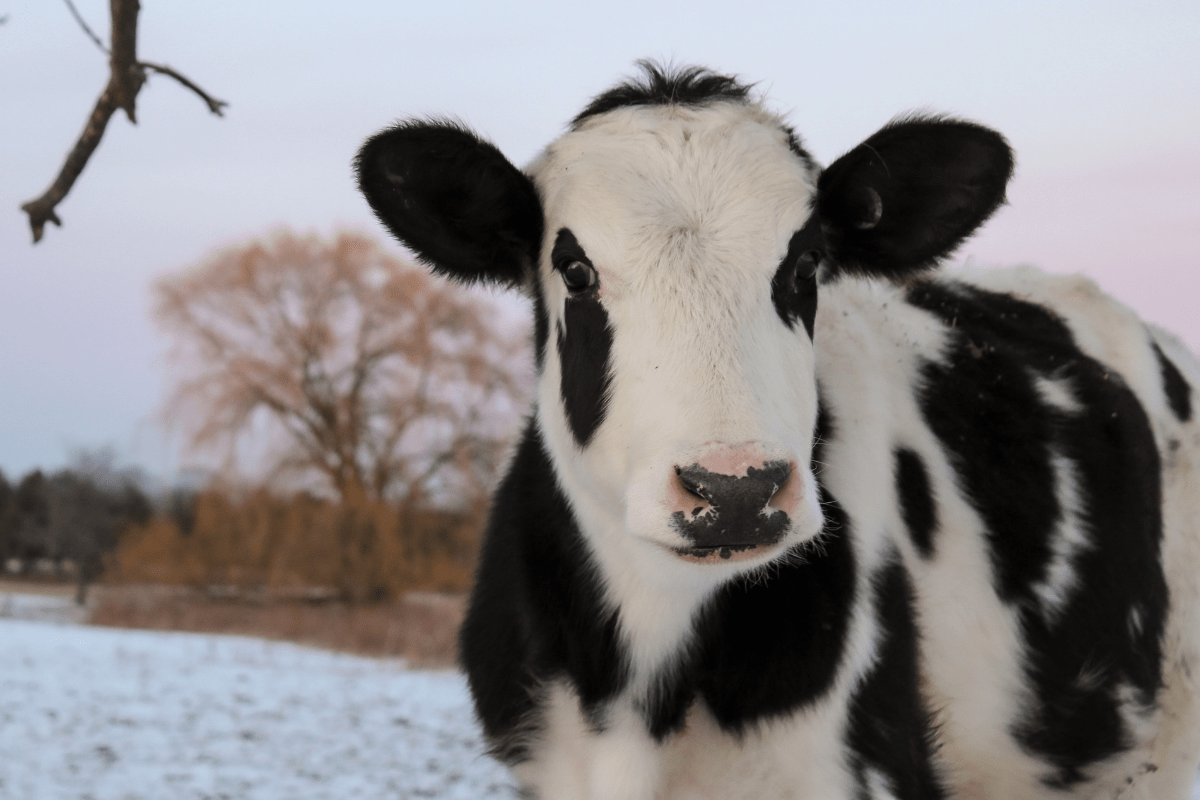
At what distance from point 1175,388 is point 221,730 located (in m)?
8.54

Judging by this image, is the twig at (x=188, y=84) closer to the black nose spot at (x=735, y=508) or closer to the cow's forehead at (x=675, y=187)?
the cow's forehead at (x=675, y=187)

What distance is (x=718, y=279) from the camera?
2.54 meters

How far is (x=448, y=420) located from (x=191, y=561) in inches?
331

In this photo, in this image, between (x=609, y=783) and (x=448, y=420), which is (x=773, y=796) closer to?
(x=609, y=783)

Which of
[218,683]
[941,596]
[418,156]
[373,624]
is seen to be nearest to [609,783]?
[941,596]

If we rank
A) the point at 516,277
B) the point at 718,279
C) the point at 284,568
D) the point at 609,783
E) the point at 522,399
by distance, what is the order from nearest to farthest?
1. the point at 718,279
2. the point at 609,783
3. the point at 516,277
4. the point at 522,399
5. the point at 284,568

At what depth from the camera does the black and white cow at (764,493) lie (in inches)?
97.7

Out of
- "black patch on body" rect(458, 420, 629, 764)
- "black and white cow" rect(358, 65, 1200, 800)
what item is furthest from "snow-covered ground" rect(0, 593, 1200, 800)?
"black and white cow" rect(358, 65, 1200, 800)

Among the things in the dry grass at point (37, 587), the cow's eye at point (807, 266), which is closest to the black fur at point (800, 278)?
the cow's eye at point (807, 266)

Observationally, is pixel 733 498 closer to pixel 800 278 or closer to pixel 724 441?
pixel 724 441

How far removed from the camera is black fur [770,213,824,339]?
2.67 m

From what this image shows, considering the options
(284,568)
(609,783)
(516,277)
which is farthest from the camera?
(284,568)

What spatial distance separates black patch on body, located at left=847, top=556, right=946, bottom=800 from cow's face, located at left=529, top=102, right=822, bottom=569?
0.67 meters

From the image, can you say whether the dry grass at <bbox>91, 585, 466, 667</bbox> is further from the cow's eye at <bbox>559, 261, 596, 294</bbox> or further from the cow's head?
the cow's eye at <bbox>559, 261, 596, 294</bbox>
